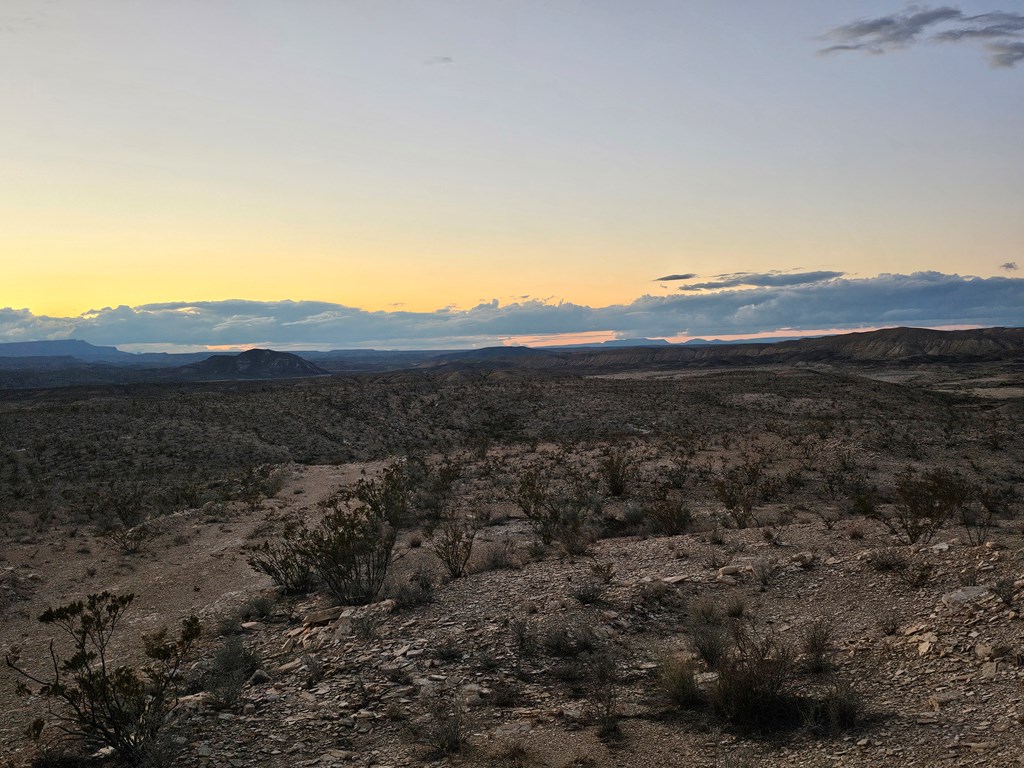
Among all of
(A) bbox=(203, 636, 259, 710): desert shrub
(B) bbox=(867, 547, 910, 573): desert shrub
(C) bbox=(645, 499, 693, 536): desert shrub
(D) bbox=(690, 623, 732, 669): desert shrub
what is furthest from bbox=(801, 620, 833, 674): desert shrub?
(A) bbox=(203, 636, 259, 710): desert shrub

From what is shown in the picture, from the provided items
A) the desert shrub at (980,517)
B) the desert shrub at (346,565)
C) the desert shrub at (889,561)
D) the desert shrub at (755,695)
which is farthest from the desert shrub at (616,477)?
the desert shrub at (755,695)

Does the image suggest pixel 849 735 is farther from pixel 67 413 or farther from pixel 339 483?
pixel 67 413

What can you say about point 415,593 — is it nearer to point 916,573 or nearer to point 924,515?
point 916,573

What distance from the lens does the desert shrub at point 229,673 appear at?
736 centimetres

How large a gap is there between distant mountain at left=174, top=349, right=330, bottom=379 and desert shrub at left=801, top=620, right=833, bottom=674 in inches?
5841

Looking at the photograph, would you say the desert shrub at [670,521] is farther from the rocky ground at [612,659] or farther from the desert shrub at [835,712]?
the desert shrub at [835,712]

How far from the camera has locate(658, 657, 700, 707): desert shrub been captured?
6738mm

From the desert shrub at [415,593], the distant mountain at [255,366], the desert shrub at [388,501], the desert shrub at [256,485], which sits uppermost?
the distant mountain at [255,366]

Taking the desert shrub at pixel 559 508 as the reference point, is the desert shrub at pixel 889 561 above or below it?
above

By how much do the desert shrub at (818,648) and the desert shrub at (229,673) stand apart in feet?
22.2

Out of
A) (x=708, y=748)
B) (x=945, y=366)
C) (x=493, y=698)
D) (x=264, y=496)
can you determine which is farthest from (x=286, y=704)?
(x=945, y=366)

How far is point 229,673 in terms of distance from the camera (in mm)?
8109

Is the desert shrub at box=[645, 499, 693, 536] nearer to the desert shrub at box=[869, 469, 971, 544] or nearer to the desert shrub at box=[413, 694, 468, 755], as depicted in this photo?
the desert shrub at box=[869, 469, 971, 544]

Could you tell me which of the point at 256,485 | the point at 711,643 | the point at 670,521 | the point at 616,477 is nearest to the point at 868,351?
the point at 616,477
